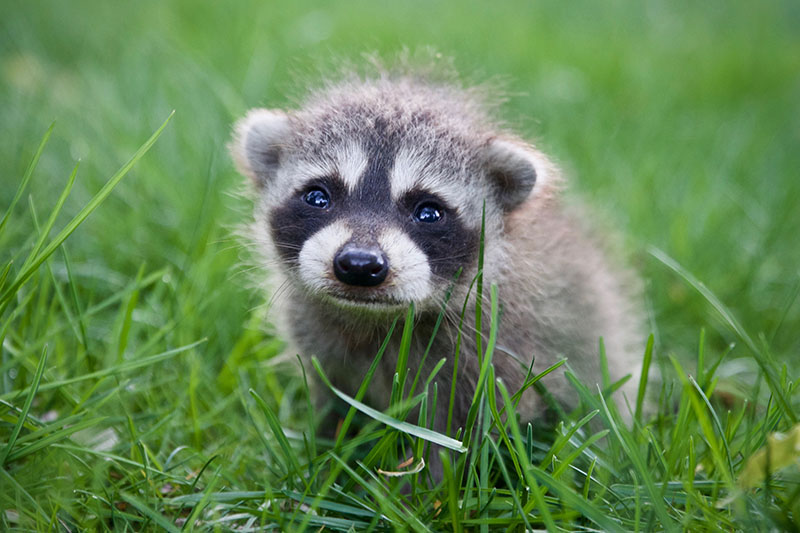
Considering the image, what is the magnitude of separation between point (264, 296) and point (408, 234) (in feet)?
4.56

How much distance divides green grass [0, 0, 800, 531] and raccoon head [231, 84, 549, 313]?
1.47 feet

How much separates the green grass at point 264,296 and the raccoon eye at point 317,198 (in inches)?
32.3

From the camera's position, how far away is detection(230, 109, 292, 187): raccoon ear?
144 inches

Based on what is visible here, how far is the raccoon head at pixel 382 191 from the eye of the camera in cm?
299

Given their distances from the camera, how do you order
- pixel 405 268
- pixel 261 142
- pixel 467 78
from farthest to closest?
pixel 467 78 < pixel 261 142 < pixel 405 268

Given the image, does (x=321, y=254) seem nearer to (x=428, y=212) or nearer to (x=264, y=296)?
(x=428, y=212)

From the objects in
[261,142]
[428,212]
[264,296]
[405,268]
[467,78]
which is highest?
[467,78]

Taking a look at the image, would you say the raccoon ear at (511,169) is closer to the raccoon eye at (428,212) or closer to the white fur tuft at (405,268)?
the raccoon eye at (428,212)

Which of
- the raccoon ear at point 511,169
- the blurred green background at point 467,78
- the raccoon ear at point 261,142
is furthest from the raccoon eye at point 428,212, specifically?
the blurred green background at point 467,78

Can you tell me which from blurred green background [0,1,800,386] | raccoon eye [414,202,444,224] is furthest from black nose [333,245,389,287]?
blurred green background [0,1,800,386]

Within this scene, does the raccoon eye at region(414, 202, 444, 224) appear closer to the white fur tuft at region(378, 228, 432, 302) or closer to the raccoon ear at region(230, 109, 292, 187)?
the white fur tuft at region(378, 228, 432, 302)

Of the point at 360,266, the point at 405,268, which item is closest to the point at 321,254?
the point at 360,266

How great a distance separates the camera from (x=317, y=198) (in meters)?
3.34

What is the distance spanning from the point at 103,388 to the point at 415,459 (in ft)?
5.70
